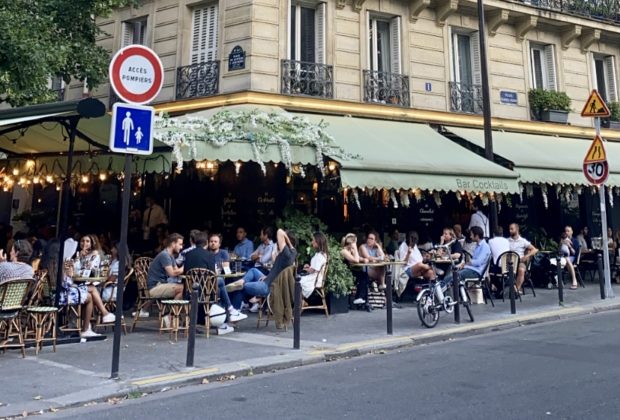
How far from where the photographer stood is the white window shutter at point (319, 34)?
46.1 feet

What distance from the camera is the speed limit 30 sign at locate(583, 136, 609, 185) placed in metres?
12.7

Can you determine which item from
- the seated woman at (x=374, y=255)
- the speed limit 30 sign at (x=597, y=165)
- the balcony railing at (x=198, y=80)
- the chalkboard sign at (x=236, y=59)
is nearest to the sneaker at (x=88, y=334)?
the seated woman at (x=374, y=255)

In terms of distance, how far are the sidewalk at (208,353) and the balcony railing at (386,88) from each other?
590 cm

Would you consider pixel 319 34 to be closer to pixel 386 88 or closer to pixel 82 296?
pixel 386 88

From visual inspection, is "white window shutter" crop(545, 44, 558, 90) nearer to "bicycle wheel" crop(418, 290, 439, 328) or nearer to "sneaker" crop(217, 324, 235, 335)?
"bicycle wheel" crop(418, 290, 439, 328)

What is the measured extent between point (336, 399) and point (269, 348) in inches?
101

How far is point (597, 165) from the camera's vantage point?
12812 mm

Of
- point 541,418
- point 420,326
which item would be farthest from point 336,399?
point 420,326

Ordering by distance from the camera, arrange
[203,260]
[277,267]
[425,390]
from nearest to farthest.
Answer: [425,390]
[203,260]
[277,267]

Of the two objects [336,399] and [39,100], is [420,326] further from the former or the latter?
[39,100]

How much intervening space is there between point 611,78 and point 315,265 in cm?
1481

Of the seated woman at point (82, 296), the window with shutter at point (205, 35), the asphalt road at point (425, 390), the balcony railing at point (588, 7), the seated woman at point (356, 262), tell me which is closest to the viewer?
the asphalt road at point (425, 390)

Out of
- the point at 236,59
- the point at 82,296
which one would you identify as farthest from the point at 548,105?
the point at 82,296

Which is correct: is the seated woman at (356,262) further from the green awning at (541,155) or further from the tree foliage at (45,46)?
the tree foliage at (45,46)
